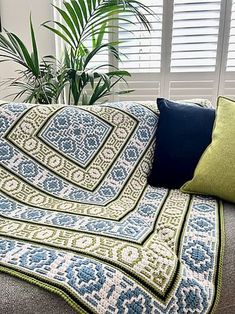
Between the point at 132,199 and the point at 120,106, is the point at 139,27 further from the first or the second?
the point at 132,199

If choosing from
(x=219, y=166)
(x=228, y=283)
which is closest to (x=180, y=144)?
(x=219, y=166)

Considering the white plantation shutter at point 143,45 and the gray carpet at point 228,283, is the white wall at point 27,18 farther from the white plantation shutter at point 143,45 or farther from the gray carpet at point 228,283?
the gray carpet at point 228,283

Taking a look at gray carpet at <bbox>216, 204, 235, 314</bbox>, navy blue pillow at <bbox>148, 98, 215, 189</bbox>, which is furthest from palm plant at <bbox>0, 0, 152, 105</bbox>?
gray carpet at <bbox>216, 204, 235, 314</bbox>

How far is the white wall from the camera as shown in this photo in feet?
7.15

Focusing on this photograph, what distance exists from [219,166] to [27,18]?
1808 millimetres

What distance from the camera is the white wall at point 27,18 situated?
218 centimetres

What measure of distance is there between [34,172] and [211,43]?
1.62 metres

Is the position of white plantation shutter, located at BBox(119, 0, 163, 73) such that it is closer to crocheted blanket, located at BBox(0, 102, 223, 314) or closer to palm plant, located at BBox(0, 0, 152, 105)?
palm plant, located at BBox(0, 0, 152, 105)

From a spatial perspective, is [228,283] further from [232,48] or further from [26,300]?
[232,48]

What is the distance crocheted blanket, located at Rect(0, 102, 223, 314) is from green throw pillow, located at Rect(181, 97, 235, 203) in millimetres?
44

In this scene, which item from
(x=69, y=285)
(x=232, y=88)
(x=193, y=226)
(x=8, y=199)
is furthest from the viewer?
(x=232, y=88)

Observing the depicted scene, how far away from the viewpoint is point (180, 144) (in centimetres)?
129

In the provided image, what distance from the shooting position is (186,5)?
2.11 metres

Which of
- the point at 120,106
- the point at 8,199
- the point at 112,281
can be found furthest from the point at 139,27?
the point at 112,281
